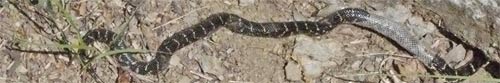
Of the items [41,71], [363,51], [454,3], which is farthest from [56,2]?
[454,3]

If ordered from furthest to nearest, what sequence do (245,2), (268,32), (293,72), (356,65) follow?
(245,2) → (268,32) → (356,65) → (293,72)

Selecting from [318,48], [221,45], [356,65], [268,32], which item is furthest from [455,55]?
[221,45]

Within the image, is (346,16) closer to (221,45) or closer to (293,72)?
(293,72)

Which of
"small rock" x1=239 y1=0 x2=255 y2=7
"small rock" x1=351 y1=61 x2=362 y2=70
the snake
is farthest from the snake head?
"small rock" x1=239 y1=0 x2=255 y2=7

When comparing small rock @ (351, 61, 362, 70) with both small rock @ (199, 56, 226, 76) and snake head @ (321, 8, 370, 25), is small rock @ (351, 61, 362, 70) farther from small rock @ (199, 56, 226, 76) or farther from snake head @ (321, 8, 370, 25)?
small rock @ (199, 56, 226, 76)

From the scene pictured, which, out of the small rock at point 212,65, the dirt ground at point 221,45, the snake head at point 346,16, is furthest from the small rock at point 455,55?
the small rock at point 212,65

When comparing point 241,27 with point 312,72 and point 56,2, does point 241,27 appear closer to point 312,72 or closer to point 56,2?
point 312,72
